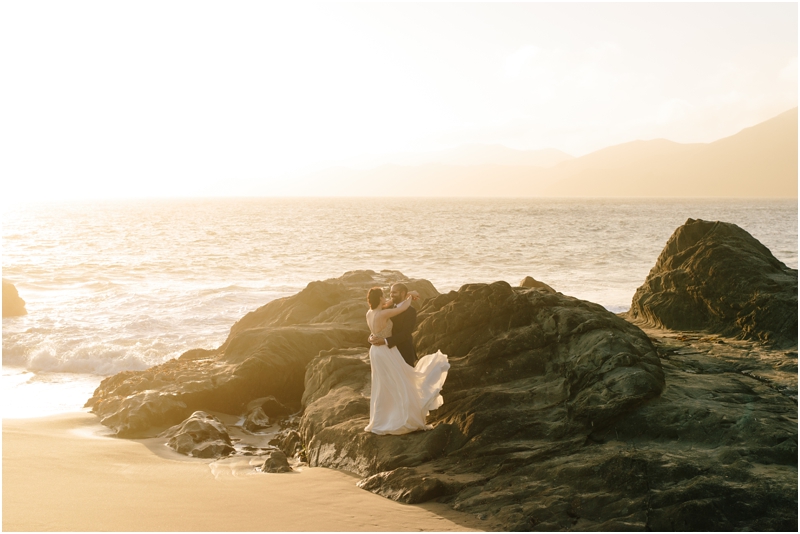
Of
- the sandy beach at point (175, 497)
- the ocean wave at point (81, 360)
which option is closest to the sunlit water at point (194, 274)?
the ocean wave at point (81, 360)

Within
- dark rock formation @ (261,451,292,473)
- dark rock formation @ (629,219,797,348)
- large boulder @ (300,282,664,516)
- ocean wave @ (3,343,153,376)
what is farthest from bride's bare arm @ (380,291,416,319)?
ocean wave @ (3,343,153,376)

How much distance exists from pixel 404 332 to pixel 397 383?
690 millimetres

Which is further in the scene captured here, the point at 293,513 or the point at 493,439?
the point at 493,439

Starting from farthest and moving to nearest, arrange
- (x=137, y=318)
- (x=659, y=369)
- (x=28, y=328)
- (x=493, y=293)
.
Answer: (x=137, y=318) → (x=28, y=328) → (x=493, y=293) → (x=659, y=369)

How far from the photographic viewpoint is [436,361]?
27.3 ft

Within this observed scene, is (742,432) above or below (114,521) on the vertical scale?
above

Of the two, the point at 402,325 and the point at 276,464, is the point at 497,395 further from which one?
the point at 276,464

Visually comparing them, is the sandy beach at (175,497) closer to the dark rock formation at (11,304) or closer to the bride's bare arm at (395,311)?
the bride's bare arm at (395,311)

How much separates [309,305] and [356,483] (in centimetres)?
760

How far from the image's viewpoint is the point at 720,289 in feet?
38.1

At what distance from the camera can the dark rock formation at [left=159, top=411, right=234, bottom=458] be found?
9133mm

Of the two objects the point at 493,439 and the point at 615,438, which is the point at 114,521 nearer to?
the point at 493,439

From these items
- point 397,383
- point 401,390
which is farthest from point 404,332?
point 401,390

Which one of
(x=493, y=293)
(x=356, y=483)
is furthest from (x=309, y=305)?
(x=356, y=483)
